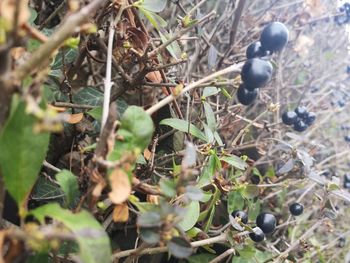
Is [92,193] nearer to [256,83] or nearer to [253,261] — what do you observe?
[256,83]

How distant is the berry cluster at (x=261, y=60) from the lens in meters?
0.67

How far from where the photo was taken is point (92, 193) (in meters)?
0.55

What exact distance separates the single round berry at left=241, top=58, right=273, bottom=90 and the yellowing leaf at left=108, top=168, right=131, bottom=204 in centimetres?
27

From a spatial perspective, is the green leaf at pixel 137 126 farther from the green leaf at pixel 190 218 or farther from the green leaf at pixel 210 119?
the green leaf at pixel 210 119

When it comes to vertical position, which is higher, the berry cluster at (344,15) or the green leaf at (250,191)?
the berry cluster at (344,15)

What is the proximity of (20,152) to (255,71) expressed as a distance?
1.18 ft

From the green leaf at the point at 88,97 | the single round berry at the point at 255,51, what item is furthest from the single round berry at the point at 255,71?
the green leaf at the point at 88,97

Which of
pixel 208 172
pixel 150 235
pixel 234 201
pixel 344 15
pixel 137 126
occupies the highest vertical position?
pixel 137 126

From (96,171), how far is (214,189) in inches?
17.7

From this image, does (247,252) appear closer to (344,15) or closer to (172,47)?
(172,47)

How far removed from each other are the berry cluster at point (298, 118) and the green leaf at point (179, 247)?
878 millimetres

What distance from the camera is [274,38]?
769mm

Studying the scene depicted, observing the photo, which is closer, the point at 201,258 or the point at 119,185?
the point at 119,185

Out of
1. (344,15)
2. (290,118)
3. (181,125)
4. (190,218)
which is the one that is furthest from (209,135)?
(344,15)
